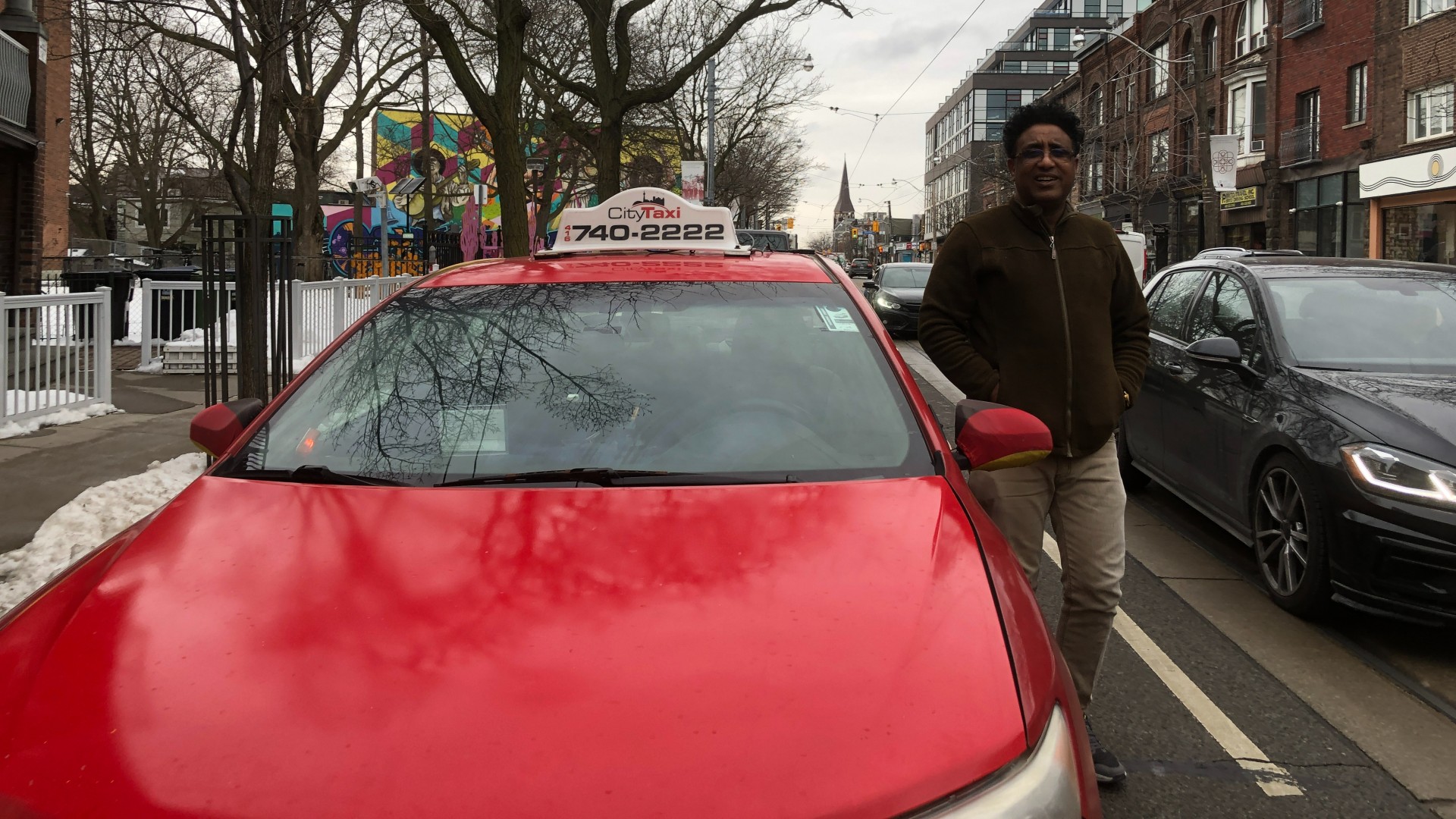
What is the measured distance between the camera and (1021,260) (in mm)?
3260

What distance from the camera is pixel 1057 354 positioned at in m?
3.25

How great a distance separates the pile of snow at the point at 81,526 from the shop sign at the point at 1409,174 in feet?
93.2

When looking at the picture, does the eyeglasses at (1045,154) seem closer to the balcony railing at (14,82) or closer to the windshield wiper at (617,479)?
the windshield wiper at (617,479)

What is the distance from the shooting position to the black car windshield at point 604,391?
2.50m

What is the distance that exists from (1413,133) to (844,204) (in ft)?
429

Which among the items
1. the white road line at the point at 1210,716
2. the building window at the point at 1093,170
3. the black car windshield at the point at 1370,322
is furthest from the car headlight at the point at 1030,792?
the building window at the point at 1093,170

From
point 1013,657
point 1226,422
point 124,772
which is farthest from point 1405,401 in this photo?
point 124,772

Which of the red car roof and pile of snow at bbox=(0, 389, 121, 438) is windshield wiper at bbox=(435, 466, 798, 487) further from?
pile of snow at bbox=(0, 389, 121, 438)

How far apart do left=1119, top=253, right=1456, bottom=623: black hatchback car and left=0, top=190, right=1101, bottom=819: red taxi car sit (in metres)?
2.31

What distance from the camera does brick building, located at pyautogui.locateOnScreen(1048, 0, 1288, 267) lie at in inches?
1410

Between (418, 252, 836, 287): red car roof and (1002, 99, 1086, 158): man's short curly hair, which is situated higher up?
(1002, 99, 1086, 158): man's short curly hair

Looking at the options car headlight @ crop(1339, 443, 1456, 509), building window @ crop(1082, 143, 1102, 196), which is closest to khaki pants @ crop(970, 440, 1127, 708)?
car headlight @ crop(1339, 443, 1456, 509)

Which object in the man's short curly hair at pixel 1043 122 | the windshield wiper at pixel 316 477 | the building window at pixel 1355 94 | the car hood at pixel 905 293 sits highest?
the building window at pixel 1355 94

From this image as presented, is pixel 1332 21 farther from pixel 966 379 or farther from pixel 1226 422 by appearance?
pixel 966 379
